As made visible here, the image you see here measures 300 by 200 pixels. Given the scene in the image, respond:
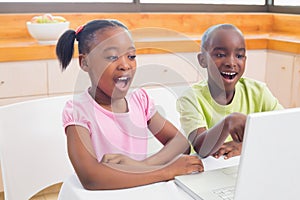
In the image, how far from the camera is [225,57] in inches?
49.1

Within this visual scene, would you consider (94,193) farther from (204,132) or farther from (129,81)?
(204,132)

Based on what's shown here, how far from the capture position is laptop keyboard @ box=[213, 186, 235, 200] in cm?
80

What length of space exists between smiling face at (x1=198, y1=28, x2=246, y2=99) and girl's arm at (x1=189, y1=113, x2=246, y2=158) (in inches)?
6.9

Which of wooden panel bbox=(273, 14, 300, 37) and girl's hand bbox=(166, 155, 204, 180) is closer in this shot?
girl's hand bbox=(166, 155, 204, 180)

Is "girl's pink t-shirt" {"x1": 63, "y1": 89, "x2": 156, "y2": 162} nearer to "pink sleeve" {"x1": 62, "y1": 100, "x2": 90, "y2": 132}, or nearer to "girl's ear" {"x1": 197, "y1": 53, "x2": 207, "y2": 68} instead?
"pink sleeve" {"x1": 62, "y1": 100, "x2": 90, "y2": 132}

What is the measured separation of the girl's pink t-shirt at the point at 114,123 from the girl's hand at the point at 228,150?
0.19 m

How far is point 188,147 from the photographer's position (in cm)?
110

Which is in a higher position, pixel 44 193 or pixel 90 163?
pixel 90 163

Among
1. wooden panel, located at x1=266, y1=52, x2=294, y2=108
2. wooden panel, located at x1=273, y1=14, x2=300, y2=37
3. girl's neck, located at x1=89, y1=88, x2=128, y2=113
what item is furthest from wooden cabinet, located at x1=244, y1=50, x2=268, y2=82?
girl's neck, located at x1=89, y1=88, x2=128, y2=113

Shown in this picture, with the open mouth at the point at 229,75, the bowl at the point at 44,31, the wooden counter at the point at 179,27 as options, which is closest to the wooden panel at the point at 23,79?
the wooden counter at the point at 179,27

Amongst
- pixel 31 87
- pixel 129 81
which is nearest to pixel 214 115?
pixel 129 81

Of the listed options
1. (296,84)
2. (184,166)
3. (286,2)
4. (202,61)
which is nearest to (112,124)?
(184,166)

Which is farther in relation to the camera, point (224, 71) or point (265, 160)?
point (224, 71)

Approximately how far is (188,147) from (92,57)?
0.32 meters
